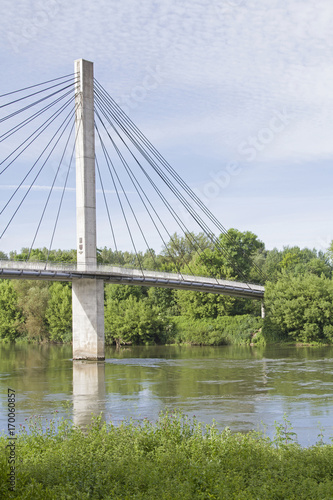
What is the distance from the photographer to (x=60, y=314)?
68688 mm

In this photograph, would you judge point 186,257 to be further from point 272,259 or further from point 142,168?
point 142,168

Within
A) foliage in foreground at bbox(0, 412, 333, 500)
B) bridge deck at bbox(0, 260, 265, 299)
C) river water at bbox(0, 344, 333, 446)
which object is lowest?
river water at bbox(0, 344, 333, 446)

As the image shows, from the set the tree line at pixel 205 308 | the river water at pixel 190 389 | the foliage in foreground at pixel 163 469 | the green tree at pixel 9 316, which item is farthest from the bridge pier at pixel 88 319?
the green tree at pixel 9 316

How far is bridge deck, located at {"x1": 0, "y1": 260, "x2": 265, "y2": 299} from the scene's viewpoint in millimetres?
40125

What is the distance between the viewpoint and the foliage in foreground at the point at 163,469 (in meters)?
8.10

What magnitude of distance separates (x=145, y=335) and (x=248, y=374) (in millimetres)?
32839

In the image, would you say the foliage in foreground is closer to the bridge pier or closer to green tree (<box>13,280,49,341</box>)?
the bridge pier

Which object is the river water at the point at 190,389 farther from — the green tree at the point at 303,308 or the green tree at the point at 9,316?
the green tree at the point at 9,316

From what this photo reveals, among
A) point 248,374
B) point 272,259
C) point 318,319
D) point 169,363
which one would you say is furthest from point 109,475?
point 272,259

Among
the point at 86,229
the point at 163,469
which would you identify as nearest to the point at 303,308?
the point at 86,229

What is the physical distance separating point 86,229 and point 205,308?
27350 millimetres

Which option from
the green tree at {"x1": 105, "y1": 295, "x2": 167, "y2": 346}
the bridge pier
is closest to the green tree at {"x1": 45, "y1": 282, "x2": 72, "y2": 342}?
the green tree at {"x1": 105, "y1": 295, "x2": 167, "y2": 346}

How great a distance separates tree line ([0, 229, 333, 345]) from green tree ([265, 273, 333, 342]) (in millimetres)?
93

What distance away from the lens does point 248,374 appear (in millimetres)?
31578
